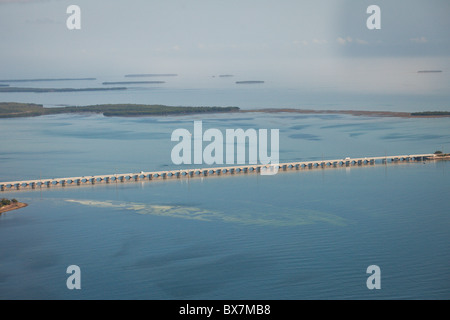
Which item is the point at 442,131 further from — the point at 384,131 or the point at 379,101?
the point at 379,101

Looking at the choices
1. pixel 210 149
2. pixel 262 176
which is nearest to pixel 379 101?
pixel 210 149

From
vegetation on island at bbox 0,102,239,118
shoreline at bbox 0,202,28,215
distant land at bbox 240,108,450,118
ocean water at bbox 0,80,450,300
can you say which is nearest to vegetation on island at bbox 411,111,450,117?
distant land at bbox 240,108,450,118

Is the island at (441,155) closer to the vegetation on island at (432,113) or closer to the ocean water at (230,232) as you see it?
the ocean water at (230,232)

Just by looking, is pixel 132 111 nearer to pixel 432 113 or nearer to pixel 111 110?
pixel 111 110

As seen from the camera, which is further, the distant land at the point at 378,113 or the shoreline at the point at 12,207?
the distant land at the point at 378,113

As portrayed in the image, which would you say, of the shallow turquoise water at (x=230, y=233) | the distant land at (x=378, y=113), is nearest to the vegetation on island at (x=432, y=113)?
the distant land at (x=378, y=113)

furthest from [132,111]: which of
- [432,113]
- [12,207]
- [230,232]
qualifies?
[230,232]

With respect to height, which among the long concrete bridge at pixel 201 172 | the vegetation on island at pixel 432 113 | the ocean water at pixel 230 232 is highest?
the vegetation on island at pixel 432 113
